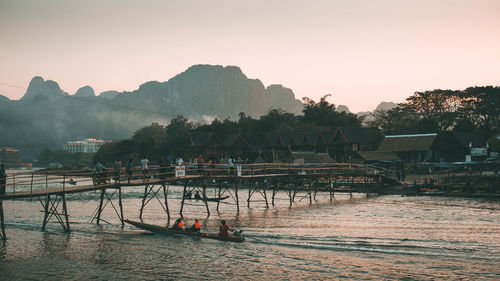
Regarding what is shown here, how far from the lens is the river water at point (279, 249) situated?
2239 cm

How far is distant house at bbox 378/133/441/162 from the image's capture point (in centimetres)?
8619

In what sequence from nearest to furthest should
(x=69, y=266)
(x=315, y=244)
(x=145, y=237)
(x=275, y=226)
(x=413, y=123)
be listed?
1. (x=69, y=266)
2. (x=315, y=244)
3. (x=145, y=237)
4. (x=275, y=226)
5. (x=413, y=123)

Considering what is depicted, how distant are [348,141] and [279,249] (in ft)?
251

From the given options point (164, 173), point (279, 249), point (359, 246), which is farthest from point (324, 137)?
point (279, 249)

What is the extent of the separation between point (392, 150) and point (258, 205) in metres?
45.6

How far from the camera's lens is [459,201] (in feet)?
165

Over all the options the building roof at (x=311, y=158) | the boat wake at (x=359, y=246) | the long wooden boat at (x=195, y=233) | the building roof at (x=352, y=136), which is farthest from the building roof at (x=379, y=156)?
the long wooden boat at (x=195, y=233)

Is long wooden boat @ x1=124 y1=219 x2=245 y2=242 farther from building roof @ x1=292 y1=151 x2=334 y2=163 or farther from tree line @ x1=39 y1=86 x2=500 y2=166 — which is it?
tree line @ x1=39 y1=86 x2=500 y2=166

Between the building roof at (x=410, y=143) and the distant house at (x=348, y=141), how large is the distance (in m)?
9.73

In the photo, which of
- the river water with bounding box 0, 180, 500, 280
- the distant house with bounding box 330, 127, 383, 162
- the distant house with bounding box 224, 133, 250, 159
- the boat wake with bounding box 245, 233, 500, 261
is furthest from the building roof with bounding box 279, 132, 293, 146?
the boat wake with bounding box 245, 233, 500, 261

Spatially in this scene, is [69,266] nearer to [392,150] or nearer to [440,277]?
[440,277]

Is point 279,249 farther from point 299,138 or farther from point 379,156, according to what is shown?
point 299,138

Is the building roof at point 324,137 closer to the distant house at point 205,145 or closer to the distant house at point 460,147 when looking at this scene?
the distant house at point 460,147

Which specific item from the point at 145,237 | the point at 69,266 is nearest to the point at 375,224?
the point at 145,237
